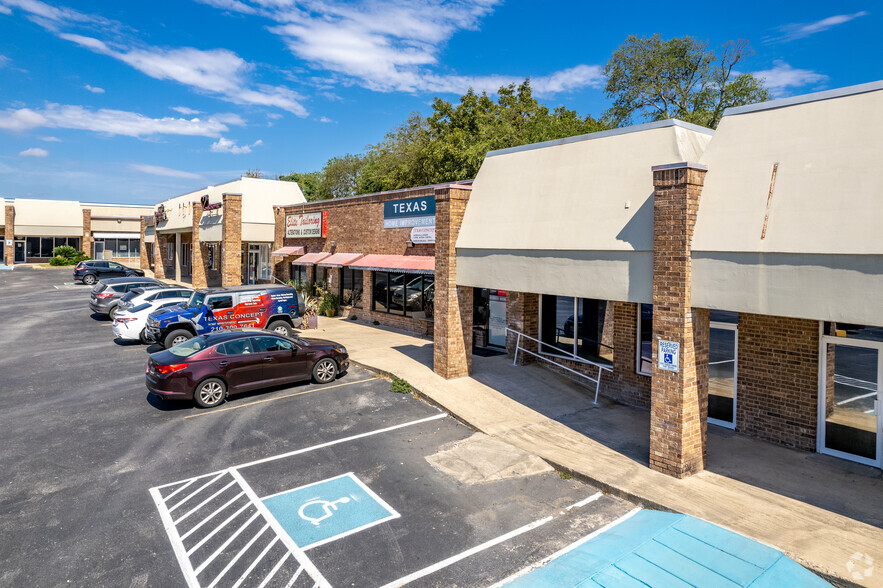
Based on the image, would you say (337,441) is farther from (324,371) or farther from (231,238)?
(231,238)

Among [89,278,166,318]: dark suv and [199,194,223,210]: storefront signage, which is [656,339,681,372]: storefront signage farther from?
[199,194,223,210]: storefront signage

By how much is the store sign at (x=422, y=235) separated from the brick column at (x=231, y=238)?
14215 millimetres

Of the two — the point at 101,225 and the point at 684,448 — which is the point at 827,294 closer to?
the point at 684,448

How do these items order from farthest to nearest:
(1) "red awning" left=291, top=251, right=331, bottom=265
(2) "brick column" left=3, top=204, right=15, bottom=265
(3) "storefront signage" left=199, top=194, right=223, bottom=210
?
(2) "brick column" left=3, top=204, right=15, bottom=265
(3) "storefront signage" left=199, top=194, right=223, bottom=210
(1) "red awning" left=291, top=251, right=331, bottom=265

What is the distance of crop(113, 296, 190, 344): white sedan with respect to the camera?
1838cm

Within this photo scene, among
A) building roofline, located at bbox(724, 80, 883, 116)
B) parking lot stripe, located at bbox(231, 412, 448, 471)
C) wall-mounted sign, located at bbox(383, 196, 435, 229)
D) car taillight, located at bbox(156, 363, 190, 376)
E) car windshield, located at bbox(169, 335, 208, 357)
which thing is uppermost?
building roofline, located at bbox(724, 80, 883, 116)

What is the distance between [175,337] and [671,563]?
15.6m

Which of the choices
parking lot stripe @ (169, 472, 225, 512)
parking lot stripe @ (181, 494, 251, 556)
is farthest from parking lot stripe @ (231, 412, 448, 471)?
parking lot stripe @ (181, 494, 251, 556)

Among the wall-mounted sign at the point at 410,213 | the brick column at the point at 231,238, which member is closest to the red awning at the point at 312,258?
the wall-mounted sign at the point at 410,213

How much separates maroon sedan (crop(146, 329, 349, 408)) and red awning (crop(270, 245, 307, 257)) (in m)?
13.3

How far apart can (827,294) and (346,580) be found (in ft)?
23.6

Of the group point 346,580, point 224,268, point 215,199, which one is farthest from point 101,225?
point 346,580

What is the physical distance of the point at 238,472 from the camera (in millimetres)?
8883

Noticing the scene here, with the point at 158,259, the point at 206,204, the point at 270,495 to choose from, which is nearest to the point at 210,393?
the point at 270,495
